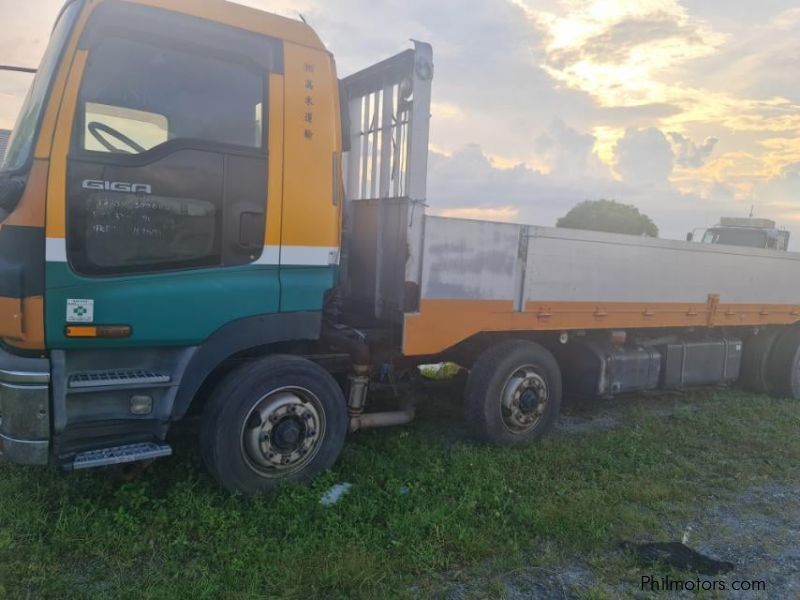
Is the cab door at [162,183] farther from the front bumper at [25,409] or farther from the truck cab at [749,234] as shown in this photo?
the truck cab at [749,234]

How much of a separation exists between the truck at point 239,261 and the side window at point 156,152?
1cm

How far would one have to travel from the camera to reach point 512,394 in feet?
17.1

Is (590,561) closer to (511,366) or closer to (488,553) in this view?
(488,553)

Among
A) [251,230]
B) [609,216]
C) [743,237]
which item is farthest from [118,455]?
[609,216]

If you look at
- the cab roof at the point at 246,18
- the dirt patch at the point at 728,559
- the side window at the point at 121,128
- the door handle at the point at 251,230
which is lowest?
the dirt patch at the point at 728,559

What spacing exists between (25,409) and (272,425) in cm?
140

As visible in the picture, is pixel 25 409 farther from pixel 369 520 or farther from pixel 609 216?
pixel 609 216

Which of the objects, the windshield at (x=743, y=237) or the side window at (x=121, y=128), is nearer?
the side window at (x=121, y=128)

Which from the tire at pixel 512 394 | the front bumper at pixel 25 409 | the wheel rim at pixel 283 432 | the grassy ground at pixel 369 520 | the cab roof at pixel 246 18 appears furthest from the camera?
the tire at pixel 512 394

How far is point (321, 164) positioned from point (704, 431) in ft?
15.5

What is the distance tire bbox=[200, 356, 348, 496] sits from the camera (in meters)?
3.85

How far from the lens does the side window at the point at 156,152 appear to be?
3430mm

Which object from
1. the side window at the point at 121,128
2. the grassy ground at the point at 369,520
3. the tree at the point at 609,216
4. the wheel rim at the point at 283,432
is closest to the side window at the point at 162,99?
the side window at the point at 121,128

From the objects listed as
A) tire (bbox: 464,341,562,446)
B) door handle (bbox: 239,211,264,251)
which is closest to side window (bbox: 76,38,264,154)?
door handle (bbox: 239,211,264,251)
